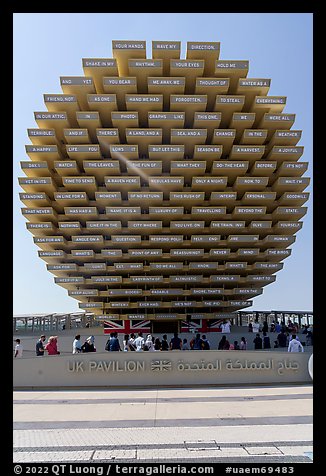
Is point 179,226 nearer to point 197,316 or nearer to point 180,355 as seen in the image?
point 197,316

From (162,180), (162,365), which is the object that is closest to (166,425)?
(162,365)

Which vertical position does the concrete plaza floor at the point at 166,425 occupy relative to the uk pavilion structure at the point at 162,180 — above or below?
below

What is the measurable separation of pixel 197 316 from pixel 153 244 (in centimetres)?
516

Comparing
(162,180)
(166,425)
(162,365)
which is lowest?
(162,365)

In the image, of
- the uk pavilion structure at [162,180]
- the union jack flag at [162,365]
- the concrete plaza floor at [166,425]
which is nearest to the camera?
the concrete plaza floor at [166,425]

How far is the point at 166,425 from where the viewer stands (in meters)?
8.89

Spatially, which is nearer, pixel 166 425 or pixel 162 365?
pixel 166 425

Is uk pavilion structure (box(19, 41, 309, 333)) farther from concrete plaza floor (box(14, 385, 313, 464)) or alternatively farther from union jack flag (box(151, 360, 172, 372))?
concrete plaza floor (box(14, 385, 313, 464))

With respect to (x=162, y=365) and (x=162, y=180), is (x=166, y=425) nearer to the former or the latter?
(x=162, y=365)

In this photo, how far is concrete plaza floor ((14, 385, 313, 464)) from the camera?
6.78 m

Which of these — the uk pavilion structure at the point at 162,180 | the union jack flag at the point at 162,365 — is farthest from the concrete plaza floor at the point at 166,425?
the uk pavilion structure at the point at 162,180

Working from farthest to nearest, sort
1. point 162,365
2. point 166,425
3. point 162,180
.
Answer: point 162,180 < point 162,365 < point 166,425

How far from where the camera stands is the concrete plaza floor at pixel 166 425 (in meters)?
6.78

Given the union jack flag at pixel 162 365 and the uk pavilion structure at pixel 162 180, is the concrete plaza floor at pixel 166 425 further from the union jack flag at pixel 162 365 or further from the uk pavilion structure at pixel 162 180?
the uk pavilion structure at pixel 162 180
